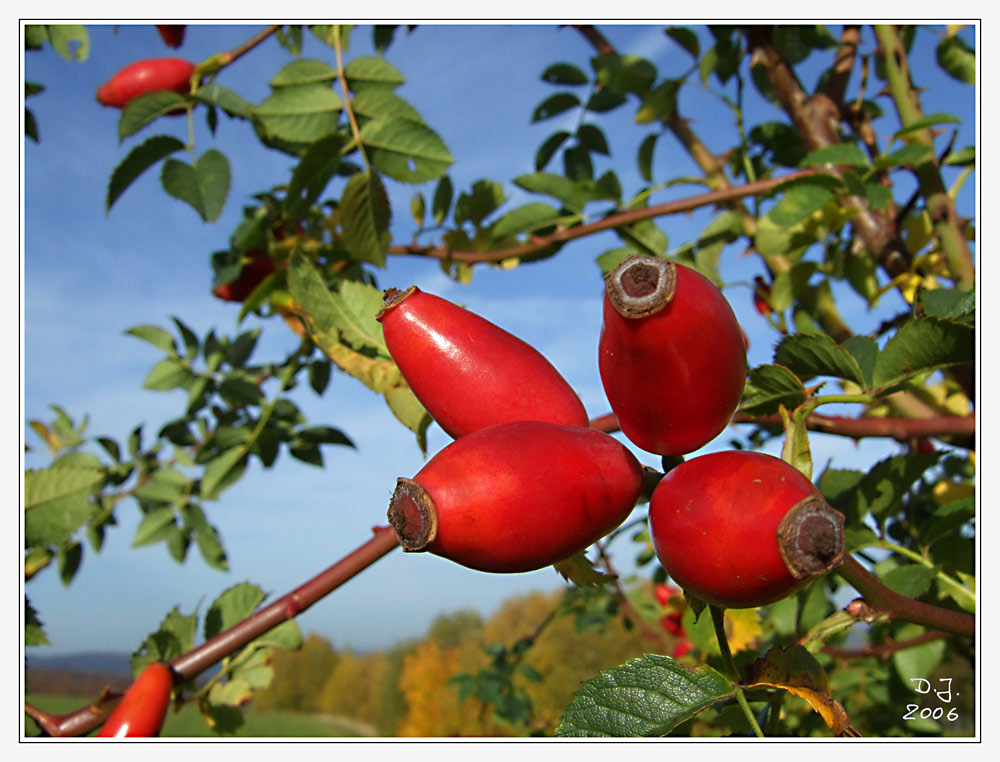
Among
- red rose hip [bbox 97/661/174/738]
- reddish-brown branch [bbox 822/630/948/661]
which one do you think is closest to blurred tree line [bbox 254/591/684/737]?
reddish-brown branch [bbox 822/630/948/661]

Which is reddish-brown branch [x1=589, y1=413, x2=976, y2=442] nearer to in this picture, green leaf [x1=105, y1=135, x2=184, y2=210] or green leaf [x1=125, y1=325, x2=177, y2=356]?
green leaf [x1=105, y1=135, x2=184, y2=210]

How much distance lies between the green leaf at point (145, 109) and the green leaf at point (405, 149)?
1.42 ft

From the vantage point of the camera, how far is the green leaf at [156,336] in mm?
2158

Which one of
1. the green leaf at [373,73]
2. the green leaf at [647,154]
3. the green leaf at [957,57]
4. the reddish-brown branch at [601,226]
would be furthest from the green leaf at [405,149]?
the green leaf at [957,57]

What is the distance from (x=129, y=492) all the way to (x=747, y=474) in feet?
7.22

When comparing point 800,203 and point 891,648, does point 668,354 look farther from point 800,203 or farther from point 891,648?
point 891,648

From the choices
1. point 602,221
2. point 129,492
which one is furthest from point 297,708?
point 602,221

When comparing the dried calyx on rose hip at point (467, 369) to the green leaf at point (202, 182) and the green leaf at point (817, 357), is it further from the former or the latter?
the green leaf at point (202, 182)

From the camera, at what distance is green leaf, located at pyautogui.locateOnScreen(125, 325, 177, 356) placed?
2.16m

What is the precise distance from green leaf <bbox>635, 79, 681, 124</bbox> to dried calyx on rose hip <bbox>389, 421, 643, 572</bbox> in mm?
1385

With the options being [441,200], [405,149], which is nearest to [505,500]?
[405,149]

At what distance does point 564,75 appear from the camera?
75.5 inches

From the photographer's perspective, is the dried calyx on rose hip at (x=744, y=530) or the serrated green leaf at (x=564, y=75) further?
the serrated green leaf at (x=564, y=75)

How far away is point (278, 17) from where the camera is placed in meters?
1.47
